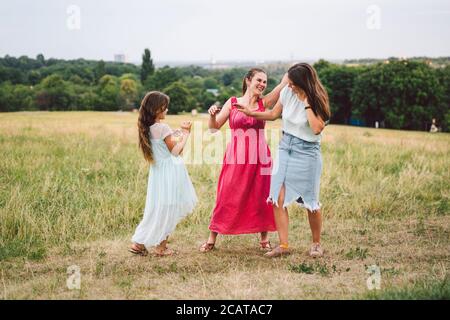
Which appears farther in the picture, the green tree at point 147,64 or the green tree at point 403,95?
the green tree at point 147,64

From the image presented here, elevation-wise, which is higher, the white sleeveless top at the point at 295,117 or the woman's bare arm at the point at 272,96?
the woman's bare arm at the point at 272,96

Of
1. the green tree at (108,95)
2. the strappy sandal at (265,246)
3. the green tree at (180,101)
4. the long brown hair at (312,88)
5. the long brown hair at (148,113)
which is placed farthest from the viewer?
the green tree at (180,101)

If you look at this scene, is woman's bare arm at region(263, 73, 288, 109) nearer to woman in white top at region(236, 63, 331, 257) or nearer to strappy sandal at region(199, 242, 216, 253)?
woman in white top at region(236, 63, 331, 257)

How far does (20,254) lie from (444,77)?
53.6m

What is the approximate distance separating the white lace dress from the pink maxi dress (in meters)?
0.53

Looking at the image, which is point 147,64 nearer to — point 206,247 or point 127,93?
point 127,93

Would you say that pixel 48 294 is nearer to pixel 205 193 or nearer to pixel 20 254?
pixel 20 254

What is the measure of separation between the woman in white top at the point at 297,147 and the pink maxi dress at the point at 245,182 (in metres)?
0.23

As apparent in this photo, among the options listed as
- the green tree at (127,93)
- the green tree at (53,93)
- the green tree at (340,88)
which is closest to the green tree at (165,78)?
the green tree at (127,93)

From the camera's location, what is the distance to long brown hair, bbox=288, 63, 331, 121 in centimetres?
512

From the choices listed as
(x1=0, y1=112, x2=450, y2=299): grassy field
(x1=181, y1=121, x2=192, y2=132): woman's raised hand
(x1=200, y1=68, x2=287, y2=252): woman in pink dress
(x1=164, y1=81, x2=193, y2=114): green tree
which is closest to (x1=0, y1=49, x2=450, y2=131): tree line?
(x1=164, y1=81, x2=193, y2=114): green tree

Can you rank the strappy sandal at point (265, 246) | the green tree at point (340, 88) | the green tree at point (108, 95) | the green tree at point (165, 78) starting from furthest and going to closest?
1. the green tree at point (340, 88)
2. the green tree at point (165, 78)
3. the green tree at point (108, 95)
4. the strappy sandal at point (265, 246)

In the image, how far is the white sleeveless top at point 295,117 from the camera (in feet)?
17.2

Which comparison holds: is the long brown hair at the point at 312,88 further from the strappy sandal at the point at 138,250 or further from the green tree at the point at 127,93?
the green tree at the point at 127,93
